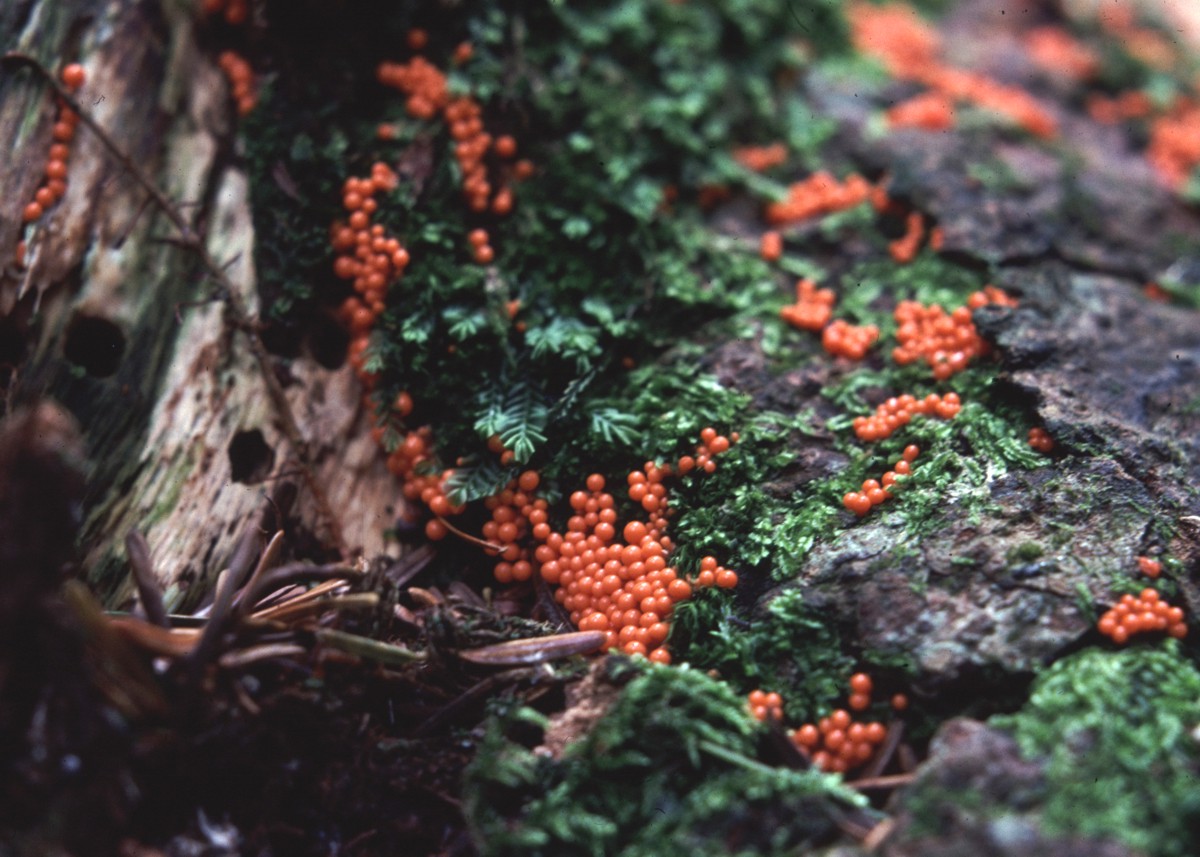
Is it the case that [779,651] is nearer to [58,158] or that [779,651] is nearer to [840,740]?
[840,740]

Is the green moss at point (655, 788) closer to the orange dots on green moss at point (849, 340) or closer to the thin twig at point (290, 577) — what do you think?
the thin twig at point (290, 577)

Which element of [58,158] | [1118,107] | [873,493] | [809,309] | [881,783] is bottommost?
[881,783]

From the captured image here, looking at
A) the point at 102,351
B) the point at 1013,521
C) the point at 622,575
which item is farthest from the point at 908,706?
the point at 102,351

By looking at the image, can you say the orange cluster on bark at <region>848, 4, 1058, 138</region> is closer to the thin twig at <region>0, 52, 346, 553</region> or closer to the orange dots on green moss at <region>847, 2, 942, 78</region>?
the orange dots on green moss at <region>847, 2, 942, 78</region>

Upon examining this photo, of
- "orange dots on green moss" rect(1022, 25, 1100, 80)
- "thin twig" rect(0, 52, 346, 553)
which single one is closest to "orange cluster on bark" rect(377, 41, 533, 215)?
"thin twig" rect(0, 52, 346, 553)

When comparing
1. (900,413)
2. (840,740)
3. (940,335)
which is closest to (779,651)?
(840,740)

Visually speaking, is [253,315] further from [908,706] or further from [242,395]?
[908,706]
